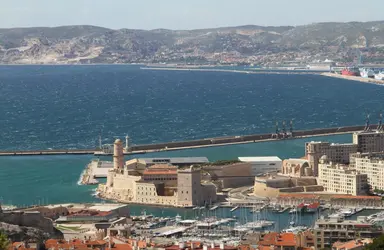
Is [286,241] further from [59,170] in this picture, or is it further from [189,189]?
[59,170]

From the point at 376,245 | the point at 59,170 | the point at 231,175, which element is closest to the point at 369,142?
the point at 231,175

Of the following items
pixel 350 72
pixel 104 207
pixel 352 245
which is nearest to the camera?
pixel 352 245

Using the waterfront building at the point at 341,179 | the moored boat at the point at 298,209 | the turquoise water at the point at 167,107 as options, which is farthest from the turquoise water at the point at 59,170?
the waterfront building at the point at 341,179

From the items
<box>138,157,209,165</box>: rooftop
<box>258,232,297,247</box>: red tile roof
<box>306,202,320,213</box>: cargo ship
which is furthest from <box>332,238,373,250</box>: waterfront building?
<box>138,157,209,165</box>: rooftop

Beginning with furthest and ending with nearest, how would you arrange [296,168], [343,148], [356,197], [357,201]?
[343,148] → [296,168] → [356,197] → [357,201]

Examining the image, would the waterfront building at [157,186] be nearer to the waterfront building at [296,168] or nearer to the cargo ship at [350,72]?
the waterfront building at [296,168]

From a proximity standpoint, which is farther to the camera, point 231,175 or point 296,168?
point 296,168

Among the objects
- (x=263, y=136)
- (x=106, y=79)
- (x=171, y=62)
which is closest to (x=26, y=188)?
(x=263, y=136)

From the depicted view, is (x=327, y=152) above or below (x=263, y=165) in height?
above

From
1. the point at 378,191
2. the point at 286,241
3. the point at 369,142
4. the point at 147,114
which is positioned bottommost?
the point at 378,191
